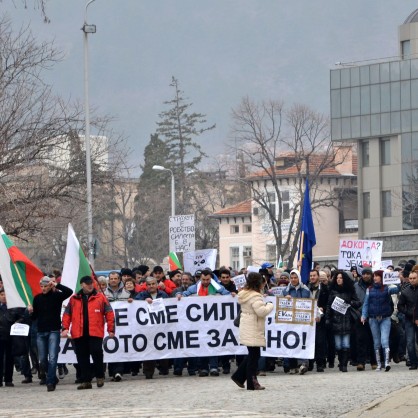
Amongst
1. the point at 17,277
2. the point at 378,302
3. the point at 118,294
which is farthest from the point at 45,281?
the point at 378,302

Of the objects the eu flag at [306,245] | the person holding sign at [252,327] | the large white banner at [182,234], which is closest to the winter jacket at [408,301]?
the eu flag at [306,245]

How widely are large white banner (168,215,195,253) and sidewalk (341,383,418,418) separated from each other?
22.6m

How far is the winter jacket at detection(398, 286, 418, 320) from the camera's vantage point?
24.2m

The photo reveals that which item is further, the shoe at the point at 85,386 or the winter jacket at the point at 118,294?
the winter jacket at the point at 118,294

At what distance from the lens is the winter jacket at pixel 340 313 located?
24906 mm

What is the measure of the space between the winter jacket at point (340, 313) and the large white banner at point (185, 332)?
1.43 ft

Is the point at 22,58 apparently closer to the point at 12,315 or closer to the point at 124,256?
the point at 12,315

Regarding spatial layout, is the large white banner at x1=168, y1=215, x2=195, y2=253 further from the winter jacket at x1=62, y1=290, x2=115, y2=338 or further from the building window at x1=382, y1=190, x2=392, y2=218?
the building window at x1=382, y1=190, x2=392, y2=218

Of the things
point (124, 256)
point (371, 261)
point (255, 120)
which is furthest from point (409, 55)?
point (371, 261)

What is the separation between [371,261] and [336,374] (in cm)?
925

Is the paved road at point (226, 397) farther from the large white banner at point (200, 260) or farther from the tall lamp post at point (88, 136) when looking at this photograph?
the tall lamp post at point (88, 136)

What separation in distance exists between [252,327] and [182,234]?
21.2 m

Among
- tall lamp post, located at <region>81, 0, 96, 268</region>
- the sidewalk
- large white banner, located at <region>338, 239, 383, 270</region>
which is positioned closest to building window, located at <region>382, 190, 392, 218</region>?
tall lamp post, located at <region>81, 0, 96, 268</region>

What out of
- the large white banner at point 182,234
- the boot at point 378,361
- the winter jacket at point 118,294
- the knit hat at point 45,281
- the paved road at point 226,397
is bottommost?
the paved road at point 226,397
